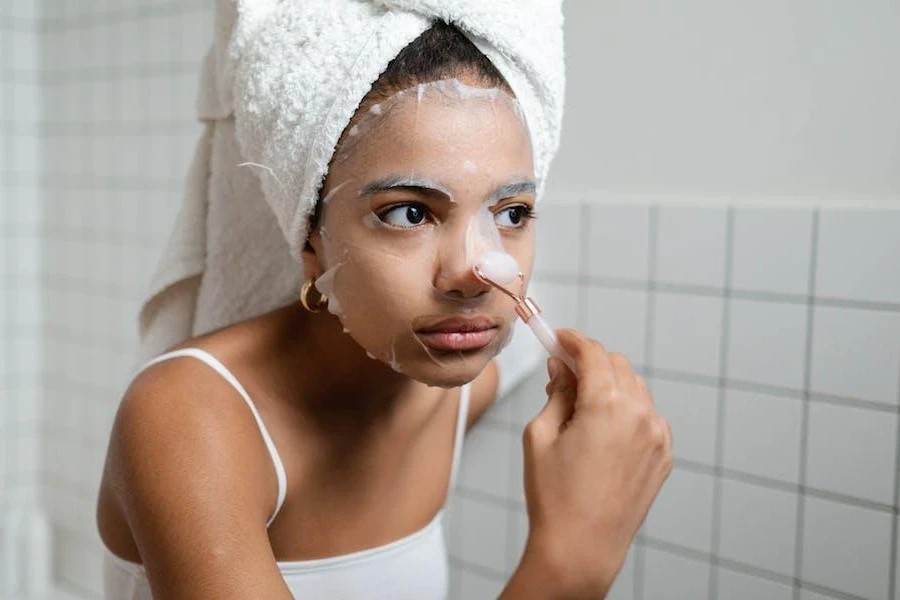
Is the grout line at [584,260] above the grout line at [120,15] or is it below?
below

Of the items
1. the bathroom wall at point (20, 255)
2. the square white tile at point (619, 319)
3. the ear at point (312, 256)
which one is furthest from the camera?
the bathroom wall at point (20, 255)

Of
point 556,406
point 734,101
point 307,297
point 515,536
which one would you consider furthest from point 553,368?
point 515,536

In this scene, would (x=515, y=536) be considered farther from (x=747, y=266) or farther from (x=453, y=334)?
(x=453, y=334)

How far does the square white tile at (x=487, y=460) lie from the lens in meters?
1.37

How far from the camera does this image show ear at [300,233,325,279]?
88 centimetres

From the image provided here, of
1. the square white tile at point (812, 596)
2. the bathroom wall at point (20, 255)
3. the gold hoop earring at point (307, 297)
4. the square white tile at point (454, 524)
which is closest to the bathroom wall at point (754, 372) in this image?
the square white tile at point (812, 596)

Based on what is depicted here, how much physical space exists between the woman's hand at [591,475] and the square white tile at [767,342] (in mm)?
318

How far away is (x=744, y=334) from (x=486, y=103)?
502mm

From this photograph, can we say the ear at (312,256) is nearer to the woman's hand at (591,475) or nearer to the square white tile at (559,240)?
the woman's hand at (591,475)

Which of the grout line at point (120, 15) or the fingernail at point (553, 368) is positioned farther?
the grout line at point (120, 15)

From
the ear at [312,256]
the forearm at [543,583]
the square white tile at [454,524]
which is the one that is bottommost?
the square white tile at [454,524]

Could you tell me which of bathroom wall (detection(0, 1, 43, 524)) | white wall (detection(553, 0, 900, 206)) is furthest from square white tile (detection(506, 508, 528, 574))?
bathroom wall (detection(0, 1, 43, 524))

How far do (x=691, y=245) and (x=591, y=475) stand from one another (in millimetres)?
454

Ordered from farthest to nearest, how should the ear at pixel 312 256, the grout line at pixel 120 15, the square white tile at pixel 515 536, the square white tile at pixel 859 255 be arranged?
1. the grout line at pixel 120 15
2. the square white tile at pixel 515 536
3. the square white tile at pixel 859 255
4. the ear at pixel 312 256
